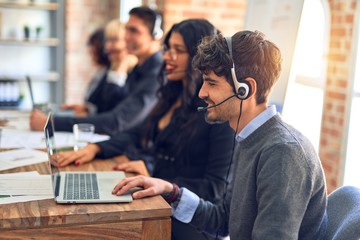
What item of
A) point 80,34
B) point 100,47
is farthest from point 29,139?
point 80,34

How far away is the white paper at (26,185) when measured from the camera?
5.01 feet

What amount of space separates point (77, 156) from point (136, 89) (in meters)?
1.06

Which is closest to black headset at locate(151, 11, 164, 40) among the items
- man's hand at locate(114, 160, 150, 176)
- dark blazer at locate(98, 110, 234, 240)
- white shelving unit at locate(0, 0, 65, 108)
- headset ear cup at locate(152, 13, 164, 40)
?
headset ear cup at locate(152, 13, 164, 40)

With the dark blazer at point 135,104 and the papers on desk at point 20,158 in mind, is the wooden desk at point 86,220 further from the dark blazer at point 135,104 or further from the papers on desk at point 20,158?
the dark blazer at point 135,104

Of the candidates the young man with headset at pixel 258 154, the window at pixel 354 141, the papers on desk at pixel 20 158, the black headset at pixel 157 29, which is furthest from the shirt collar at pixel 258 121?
the black headset at pixel 157 29

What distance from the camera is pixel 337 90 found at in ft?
8.42

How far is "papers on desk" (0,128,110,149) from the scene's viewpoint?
221 cm

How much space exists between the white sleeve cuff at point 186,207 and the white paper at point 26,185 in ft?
1.33

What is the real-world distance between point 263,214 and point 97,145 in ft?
3.22

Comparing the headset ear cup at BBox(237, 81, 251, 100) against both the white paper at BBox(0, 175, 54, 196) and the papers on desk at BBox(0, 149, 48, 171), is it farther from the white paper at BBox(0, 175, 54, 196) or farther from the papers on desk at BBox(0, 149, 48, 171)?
the papers on desk at BBox(0, 149, 48, 171)

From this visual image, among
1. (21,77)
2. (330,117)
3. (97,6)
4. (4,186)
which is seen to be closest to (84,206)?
(4,186)

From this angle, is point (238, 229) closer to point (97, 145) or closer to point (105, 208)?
point (105, 208)

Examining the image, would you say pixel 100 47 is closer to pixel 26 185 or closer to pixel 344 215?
pixel 26 185

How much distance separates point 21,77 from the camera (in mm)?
4930
